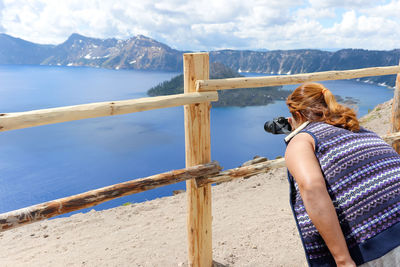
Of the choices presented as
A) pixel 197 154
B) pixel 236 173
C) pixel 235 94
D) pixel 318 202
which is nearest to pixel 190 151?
pixel 197 154

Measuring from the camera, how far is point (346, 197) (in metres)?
1.26

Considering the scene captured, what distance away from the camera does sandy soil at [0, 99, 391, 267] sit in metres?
3.55

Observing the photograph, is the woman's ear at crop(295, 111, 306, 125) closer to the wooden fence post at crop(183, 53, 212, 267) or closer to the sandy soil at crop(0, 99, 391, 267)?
the wooden fence post at crop(183, 53, 212, 267)

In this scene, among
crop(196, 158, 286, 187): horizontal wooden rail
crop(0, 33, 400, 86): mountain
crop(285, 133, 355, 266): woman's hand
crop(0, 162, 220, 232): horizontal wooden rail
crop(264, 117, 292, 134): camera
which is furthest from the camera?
crop(0, 33, 400, 86): mountain

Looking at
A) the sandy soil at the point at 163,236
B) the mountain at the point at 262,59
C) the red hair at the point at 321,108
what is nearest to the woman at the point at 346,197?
the red hair at the point at 321,108

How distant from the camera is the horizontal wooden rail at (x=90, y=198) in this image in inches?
77.8

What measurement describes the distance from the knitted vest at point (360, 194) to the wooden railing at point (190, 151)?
137 cm

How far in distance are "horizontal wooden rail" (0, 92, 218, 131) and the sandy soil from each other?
1.87 m

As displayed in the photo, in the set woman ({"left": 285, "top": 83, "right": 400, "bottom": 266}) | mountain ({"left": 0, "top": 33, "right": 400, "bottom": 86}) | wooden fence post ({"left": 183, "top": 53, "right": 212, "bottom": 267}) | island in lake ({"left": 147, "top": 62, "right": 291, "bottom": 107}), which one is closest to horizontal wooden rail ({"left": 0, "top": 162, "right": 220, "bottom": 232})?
wooden fence post ({"left": 183, "top": 53, "right": 212, "bottom": 267})

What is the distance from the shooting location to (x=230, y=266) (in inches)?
129

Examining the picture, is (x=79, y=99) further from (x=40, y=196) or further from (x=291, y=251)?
(x=291, y=251)

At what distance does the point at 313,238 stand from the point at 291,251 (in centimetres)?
232

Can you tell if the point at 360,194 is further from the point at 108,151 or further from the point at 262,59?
the point at 262,59

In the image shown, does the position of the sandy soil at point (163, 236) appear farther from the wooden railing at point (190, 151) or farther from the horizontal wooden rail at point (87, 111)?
the horizontal wooden rail at point (87, 111)
